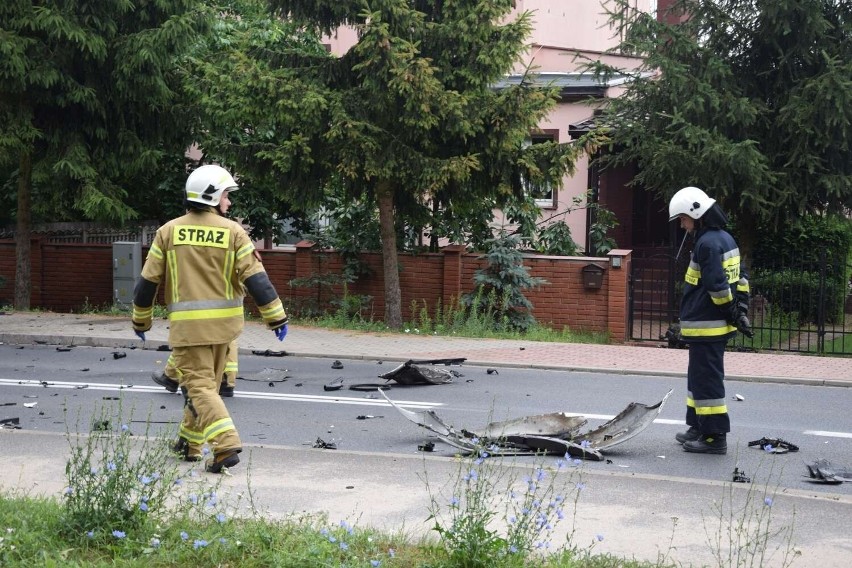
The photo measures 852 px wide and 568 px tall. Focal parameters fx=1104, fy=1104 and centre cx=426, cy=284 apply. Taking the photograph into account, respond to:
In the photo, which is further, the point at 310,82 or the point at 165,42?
the point at 165,42

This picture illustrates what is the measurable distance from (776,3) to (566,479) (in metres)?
12.6

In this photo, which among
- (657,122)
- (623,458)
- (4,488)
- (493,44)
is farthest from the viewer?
(657,122)

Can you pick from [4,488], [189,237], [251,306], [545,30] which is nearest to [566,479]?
[189,237]

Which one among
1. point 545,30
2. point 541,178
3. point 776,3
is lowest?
point 541,178

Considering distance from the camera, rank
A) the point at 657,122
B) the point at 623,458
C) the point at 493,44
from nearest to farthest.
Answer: the point at 623,458
the point at 493,44
the point at 657,122

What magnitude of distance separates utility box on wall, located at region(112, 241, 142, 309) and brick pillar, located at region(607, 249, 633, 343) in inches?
328

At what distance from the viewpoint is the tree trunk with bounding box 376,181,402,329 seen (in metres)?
17.5

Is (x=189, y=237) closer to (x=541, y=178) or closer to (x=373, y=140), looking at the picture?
(x=373, y=140)

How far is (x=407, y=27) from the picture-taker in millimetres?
15828

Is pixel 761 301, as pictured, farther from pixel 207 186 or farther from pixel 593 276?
pixel 207 186

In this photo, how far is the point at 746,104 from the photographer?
674 inches

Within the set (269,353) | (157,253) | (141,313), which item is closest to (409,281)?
(269,353)

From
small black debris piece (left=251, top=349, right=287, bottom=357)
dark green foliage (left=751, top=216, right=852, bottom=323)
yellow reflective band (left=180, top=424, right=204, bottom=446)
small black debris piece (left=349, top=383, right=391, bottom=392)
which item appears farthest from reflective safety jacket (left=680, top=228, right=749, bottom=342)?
dark green foliage (left=751, top=216, right=852, bottom=323)

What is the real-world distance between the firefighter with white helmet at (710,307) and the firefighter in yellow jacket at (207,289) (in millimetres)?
3046
